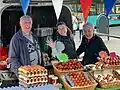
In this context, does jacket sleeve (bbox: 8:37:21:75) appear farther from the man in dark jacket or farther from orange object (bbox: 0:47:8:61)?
the man in dark jacket

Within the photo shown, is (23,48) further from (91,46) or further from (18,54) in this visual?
(91,46)

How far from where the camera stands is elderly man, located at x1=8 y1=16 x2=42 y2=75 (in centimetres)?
457

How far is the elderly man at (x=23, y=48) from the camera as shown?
457 cm

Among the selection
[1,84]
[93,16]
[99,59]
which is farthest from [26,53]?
[93,16]

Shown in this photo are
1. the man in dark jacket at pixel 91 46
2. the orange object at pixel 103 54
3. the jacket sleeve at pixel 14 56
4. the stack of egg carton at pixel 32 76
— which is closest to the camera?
the stack of egg carton at pixel 32 76

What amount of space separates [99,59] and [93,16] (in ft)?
50.3

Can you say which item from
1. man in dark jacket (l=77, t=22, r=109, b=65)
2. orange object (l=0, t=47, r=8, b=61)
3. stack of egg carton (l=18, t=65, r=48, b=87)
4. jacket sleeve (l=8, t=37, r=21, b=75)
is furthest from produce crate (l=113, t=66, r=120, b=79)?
orange object (l=0, t=47, r=8, b=61)

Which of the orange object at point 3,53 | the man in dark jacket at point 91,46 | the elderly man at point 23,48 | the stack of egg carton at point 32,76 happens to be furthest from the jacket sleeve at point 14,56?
the man in dark jacket at point 91,46

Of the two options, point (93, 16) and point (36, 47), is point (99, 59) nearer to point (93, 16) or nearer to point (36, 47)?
point (36, 47)

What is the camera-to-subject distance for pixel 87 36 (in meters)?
5.72

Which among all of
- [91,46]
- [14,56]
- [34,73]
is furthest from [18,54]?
[91,46]

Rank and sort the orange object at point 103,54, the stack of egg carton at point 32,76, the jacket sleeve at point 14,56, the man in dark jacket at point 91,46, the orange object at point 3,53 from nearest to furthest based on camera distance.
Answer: the stack of egg carton at point 32,76, the jacket sleeve at point 14,56, the orange object at point 103,54, the man in dark jacket at point 91,46, the orange object at point 3,53

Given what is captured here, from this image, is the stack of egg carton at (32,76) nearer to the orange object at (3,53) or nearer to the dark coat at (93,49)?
the dark coat at (93,49)

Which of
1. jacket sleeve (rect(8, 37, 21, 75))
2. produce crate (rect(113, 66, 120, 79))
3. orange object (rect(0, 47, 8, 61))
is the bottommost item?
produce crate (rect(113, 66, 120, 79))
